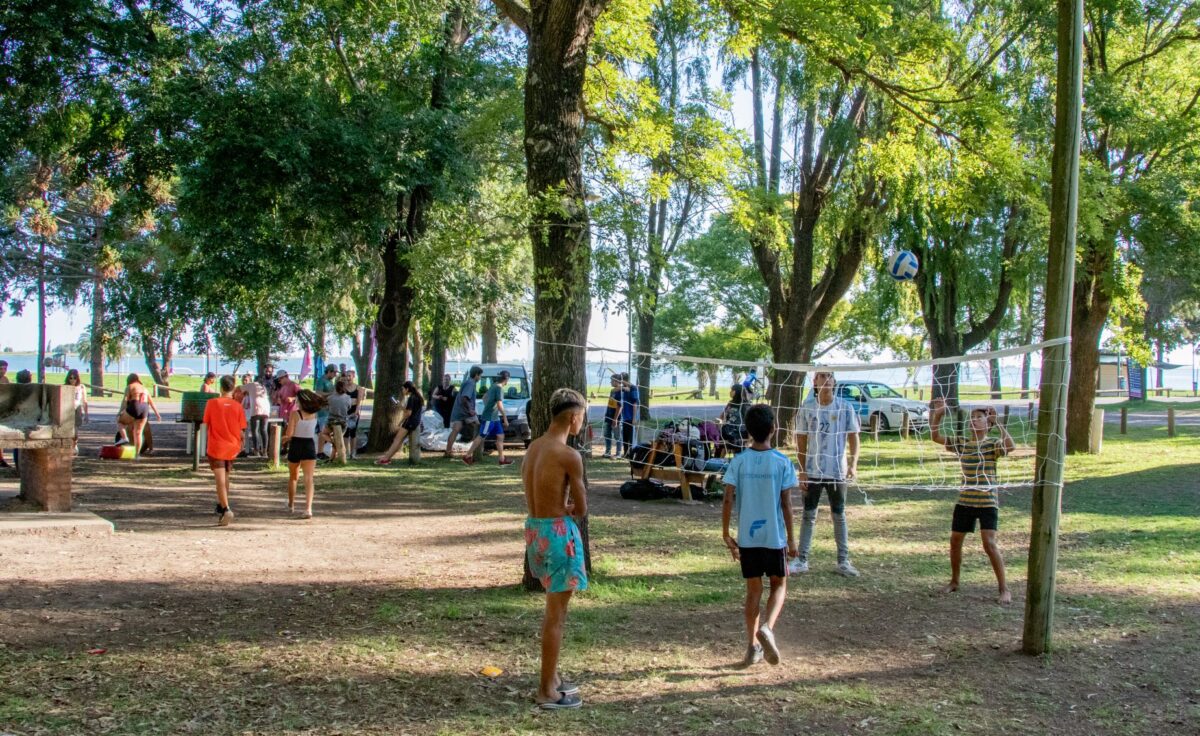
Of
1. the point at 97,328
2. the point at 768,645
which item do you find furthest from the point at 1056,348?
the point at 97,328

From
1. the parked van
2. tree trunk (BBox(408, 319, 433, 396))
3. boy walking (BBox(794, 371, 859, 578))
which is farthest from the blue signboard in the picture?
boy walking (BBox(794, 371, 859, 578))

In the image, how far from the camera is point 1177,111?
20203 millimetres

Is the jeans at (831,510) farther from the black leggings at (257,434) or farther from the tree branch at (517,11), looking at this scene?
the black leggings at (257,434)

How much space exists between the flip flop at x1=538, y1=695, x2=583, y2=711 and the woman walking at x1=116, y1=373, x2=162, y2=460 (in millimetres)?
14821

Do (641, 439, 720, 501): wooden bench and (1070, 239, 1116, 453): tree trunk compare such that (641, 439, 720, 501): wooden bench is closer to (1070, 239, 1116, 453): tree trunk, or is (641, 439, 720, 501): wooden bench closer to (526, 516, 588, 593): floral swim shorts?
(526, 516, 588, 593): floral swim shorts

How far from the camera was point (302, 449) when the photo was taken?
457 inches

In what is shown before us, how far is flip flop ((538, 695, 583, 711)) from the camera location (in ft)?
17.6

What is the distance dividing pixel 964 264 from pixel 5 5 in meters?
18.7

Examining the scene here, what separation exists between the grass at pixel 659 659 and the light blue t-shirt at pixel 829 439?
40.0 inches

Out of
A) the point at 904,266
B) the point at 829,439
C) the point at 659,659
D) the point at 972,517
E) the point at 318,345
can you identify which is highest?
the point at 904,266

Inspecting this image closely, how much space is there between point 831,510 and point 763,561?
3162 mm

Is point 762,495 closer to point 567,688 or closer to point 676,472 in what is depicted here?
point 567,688

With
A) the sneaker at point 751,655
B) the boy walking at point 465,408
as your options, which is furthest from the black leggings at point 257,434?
the sneaker at point 751,655

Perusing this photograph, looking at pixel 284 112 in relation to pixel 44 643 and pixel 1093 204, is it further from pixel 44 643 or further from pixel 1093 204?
pixel 1093 204
